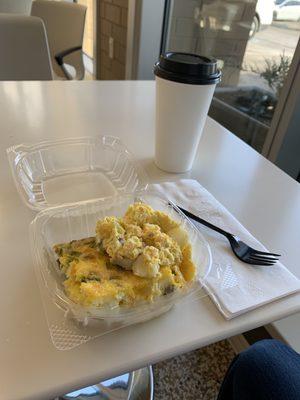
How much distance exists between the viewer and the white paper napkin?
0.41 meters

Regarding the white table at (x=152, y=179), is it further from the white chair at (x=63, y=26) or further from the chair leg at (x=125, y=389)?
the white chair at (x=63, y=26)

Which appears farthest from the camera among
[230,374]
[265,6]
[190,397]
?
[265,6]

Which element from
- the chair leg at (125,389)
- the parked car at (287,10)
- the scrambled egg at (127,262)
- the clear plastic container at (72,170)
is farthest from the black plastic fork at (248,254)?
the parked car at (287,10)

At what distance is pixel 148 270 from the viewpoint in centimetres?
36

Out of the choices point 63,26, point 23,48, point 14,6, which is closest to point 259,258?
point 23,48

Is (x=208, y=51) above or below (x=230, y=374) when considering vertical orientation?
above

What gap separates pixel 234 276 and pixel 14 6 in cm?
261

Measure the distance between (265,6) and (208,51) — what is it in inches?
21.0

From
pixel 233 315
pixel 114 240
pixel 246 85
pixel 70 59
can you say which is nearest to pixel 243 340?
pixel 233 315

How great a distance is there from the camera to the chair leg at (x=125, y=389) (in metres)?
0.94

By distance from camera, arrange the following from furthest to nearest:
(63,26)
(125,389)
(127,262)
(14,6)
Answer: (14,6) → (63,26) → (125,389) → (127,262)

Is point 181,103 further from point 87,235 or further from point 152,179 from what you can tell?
point 87,235

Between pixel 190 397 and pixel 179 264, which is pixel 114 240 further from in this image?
pixel 190 397

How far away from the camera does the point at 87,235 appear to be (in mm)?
485
